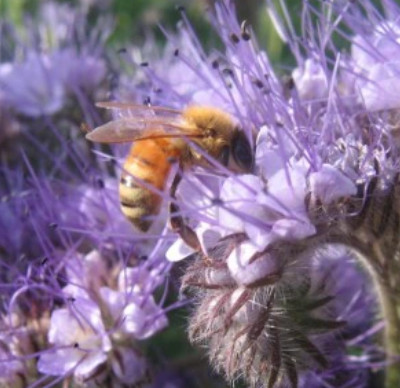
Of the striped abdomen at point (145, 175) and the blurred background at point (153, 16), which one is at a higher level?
the striped abdomen at point (145, 175)

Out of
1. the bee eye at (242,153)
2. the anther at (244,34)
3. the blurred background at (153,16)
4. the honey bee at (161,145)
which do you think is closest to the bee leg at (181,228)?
the honey bee at (161,145)

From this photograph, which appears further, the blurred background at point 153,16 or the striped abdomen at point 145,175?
the blurred background at point 153,16

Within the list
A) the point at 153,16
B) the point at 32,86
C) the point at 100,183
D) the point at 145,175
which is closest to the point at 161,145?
the point at 145,175

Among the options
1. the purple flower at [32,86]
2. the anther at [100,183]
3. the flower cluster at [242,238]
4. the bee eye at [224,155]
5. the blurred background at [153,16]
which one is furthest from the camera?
the blurred background at [153,16]

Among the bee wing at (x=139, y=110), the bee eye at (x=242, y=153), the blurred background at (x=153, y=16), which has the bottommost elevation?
the blurred background at (x=153, y=16)

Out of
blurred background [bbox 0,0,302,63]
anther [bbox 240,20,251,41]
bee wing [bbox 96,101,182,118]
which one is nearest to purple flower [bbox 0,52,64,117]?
blurred background [bbox 0,0,302,63]

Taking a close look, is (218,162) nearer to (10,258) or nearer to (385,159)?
(385,159)

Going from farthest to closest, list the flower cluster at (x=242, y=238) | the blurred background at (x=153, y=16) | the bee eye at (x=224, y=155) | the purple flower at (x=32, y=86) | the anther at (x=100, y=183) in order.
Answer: the blurred background at (x=153, y=16), the purple flower at (x=32, y=86), the anther at (x=100, y=183), the bee eye at (x=224, y=155), the flower cluster at (x=242, y=238)

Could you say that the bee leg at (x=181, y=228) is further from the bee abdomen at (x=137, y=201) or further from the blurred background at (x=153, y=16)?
the blurred background at (x=153, y=16)

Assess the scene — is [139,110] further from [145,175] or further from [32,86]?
[32,86]
